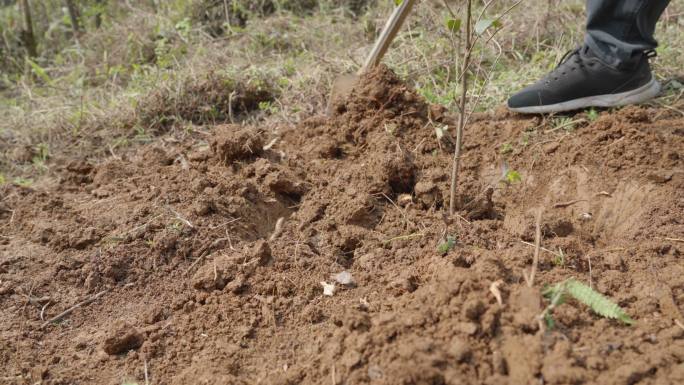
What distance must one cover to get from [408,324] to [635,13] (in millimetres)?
1985

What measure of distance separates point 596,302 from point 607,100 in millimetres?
1643

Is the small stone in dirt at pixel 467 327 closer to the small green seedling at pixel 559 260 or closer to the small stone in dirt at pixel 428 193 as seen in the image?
the small green seedling at pixel 559 260

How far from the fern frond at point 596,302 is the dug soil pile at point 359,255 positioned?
4cm

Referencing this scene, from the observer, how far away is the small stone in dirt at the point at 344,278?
1.86 meters

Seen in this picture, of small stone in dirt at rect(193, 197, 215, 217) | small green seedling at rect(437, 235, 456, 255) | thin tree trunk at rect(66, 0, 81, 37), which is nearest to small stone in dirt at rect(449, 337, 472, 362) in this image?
small green seedling at rect(437, 235, 456, 255)

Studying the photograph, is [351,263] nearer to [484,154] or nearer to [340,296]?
[340,296]

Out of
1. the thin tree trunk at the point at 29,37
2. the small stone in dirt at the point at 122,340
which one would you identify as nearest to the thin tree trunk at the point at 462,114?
the small stone in dirt at the point at 122,340

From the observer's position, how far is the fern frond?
1.39 meters

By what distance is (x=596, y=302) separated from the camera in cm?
140

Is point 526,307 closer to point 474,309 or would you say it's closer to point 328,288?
point 474,309

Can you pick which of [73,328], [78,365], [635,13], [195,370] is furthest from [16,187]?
[635,13]

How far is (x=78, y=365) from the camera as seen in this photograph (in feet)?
5.51

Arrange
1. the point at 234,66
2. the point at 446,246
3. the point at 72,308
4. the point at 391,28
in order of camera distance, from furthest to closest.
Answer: the point at 234,66 → the point at 391,28 → the point at 72,308 → the point at 446,246

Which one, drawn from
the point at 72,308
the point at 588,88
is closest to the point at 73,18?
the point at 72,308
